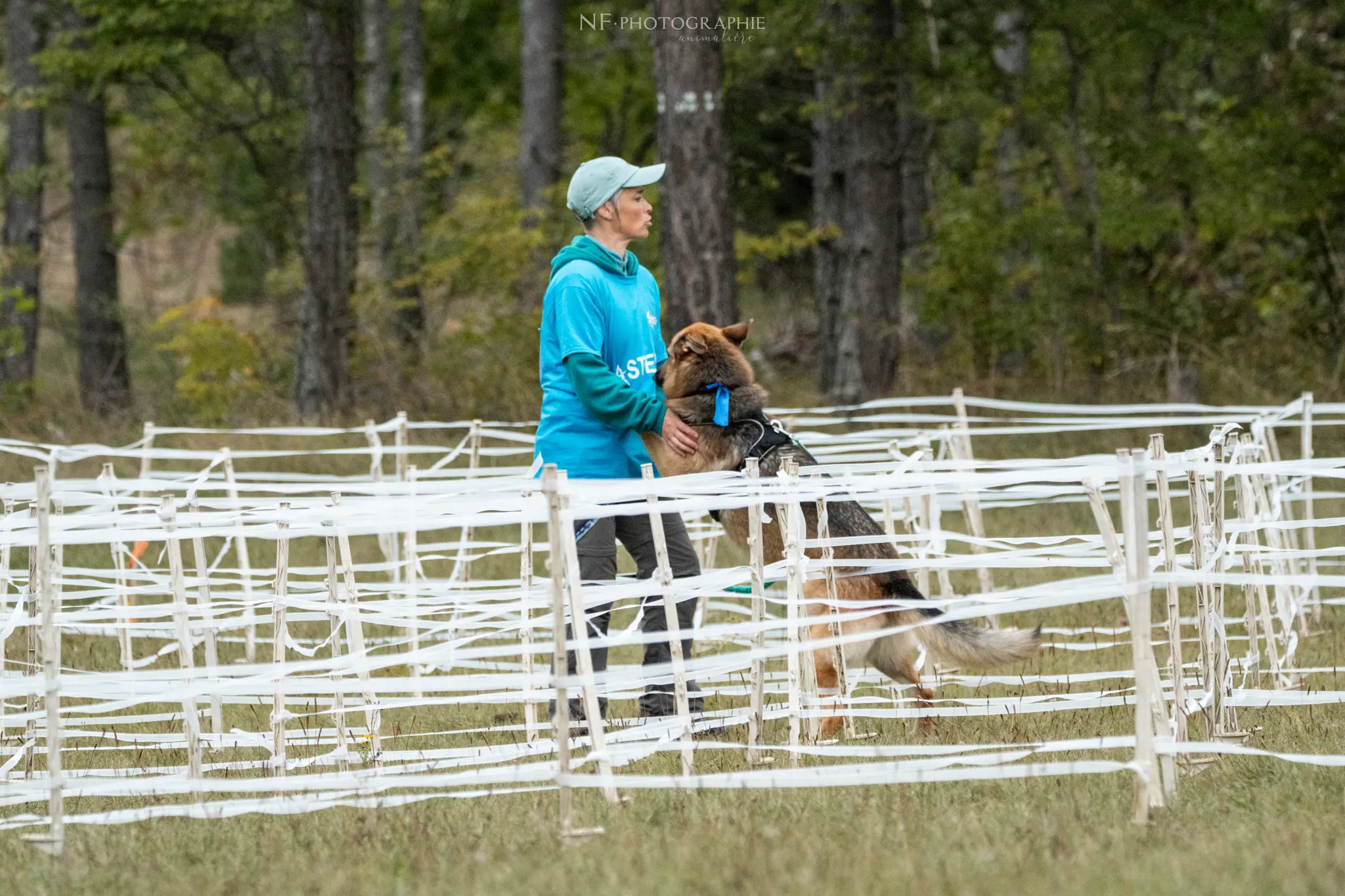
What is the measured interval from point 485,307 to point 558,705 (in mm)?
14203

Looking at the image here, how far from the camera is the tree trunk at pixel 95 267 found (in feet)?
61.1

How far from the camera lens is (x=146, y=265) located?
103 ft

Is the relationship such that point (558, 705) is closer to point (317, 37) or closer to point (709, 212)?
point (709, 212)

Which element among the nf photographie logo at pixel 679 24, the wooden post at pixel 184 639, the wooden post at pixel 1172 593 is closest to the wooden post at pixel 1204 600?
the wooden post at pixel 1172 593

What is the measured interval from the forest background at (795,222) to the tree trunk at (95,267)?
4 centimetres

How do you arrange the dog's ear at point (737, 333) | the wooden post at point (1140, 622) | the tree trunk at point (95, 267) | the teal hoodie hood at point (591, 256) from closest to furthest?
the wooden post at point (1140, 622), the teal hoodie hood at point (591, 256), the dog's ear at point (737, 333), the tree trunk at point (95, 267)

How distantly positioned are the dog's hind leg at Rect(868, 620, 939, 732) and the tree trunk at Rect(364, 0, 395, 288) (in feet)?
44.3

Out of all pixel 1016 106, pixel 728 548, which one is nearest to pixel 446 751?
pixel 728 548

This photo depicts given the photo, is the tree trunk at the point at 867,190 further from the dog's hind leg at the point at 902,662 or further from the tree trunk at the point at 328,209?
the dog's hind leg at the point at 902,662

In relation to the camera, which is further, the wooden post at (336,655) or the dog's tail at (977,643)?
the dog's tail at (977,643)

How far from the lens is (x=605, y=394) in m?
5.26

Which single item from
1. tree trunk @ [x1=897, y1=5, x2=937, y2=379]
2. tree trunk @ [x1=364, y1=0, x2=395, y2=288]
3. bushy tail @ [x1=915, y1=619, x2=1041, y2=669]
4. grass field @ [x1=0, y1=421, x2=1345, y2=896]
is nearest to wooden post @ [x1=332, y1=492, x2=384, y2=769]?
grass field @ [x1=0, y1=421, x2=1345, y2=896]

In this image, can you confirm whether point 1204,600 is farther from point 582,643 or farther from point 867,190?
point 867,190

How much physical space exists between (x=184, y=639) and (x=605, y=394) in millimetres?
1541
